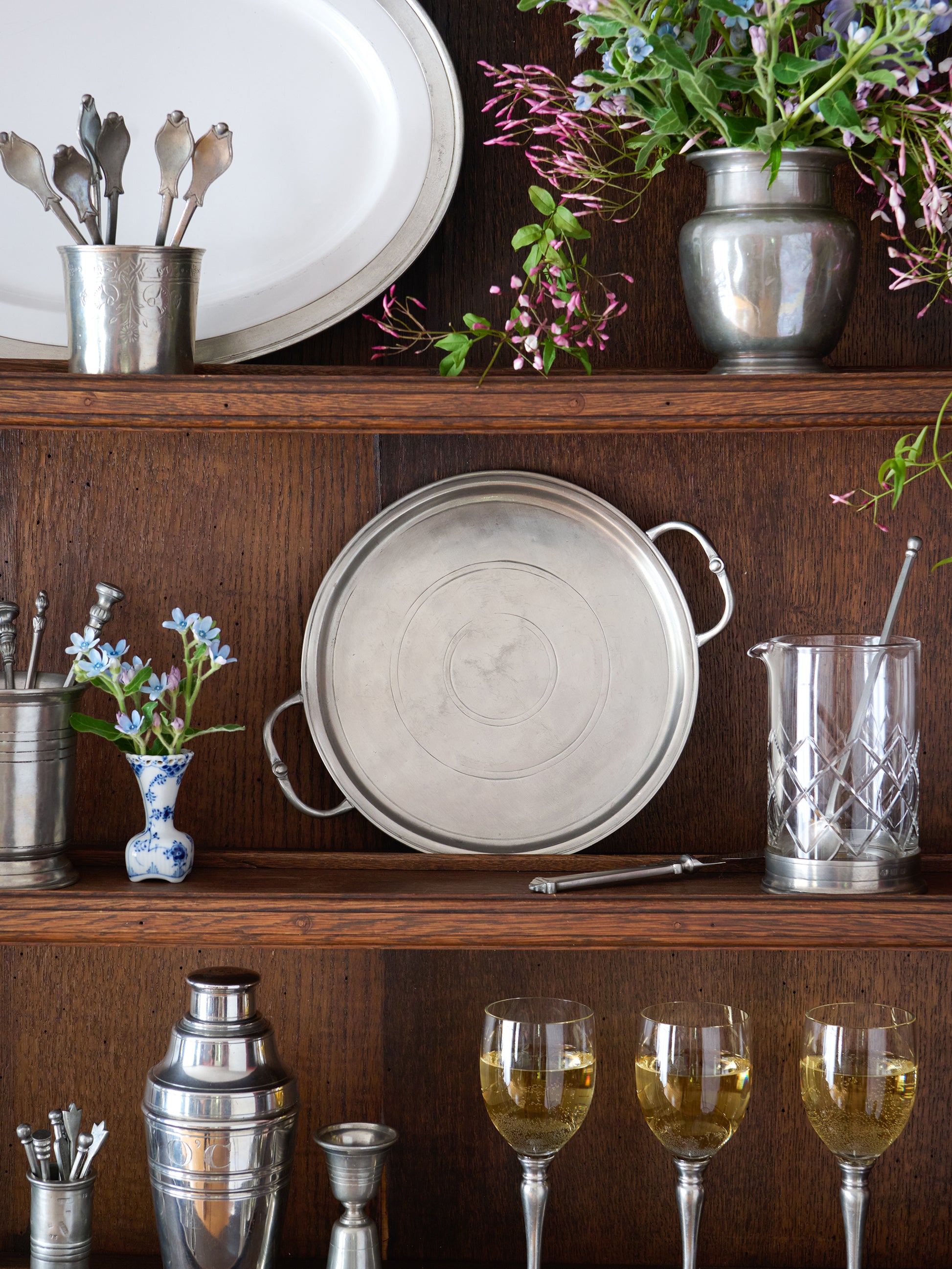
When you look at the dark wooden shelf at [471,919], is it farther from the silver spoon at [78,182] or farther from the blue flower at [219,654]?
the silver spoon at [78,182]

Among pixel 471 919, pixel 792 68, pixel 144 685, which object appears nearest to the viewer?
pixel 792 68

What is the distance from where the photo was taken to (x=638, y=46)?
3.21ft

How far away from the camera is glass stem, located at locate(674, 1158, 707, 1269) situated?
1.13m

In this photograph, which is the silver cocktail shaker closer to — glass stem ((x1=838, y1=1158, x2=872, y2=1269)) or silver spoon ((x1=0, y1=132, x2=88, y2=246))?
glass stem ((x1=838, y1=1158, x2=872, y2=1269))

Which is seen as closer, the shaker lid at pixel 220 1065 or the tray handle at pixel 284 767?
the shaker lid at pixel 220 1065

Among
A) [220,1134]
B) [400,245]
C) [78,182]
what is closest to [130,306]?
[78,182]

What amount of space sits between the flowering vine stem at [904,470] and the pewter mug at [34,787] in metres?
0.72

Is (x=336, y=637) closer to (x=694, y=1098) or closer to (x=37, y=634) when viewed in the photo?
(x=37, y=634)

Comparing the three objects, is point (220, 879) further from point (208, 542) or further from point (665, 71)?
point (665, 71)

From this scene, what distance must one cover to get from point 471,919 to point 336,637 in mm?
319

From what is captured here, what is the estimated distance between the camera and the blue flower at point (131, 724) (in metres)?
1.12

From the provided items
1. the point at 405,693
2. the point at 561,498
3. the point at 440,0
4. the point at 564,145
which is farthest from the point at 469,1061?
the point at 440,0

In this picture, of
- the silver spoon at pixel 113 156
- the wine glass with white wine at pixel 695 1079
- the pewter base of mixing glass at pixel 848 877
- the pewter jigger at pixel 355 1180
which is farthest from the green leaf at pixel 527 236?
the pewter jigger at pixel 355 1180

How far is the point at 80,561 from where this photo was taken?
1.28m
